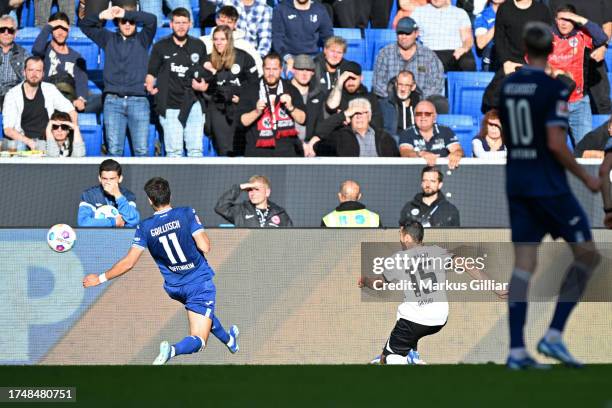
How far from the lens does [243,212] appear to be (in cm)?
1288

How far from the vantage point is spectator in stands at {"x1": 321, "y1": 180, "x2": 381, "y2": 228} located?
12.8 m

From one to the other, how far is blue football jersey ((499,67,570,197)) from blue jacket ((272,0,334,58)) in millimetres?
7518

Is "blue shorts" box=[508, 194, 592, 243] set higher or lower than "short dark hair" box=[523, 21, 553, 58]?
lower

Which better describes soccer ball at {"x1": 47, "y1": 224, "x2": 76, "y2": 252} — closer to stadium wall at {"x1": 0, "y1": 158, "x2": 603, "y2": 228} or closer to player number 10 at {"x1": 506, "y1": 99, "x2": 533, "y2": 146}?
stadium wall at {"x1": 0, "y1": 158, "x2": 603, "y2": 228}

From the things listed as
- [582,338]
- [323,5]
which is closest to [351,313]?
[582,338]

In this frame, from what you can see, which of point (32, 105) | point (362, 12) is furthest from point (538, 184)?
point (362, 12)

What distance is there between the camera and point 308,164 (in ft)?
42.7

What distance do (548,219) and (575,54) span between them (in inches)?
292

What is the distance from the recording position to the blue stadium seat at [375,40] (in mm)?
16156

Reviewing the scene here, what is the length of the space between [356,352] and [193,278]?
74.1 inches

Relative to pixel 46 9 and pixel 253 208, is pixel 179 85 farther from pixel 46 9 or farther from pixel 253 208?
pixel 46 9

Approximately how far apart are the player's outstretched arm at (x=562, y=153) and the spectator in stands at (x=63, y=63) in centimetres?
810

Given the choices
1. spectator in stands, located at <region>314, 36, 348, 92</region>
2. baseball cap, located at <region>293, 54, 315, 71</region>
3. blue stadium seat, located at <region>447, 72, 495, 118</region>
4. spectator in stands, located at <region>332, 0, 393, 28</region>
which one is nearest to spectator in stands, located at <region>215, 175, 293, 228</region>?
baseball cap, located at <region>293, 54, 315, 71</region>

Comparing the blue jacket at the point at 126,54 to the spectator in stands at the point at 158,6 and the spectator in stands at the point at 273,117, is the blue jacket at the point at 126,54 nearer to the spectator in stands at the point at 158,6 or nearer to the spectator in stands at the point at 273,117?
the spectator in stands at the point at 158,6
